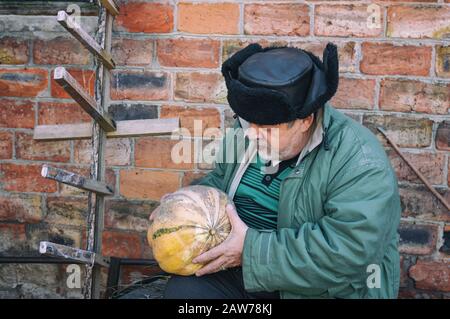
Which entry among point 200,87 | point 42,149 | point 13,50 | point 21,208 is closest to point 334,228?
point 200,87

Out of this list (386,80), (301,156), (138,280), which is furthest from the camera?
(138,280)

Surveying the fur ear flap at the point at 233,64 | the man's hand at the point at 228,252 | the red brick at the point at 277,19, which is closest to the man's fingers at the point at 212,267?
the man's hand at the point at 228,252

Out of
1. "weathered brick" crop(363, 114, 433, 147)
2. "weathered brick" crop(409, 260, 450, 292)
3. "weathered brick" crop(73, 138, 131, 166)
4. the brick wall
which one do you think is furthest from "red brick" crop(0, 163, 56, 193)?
"weathered brick" crop(409, 260, 450, 292)

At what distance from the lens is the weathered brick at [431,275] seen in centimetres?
276

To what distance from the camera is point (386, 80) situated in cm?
266

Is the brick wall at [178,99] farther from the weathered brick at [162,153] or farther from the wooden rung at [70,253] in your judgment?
the wooden rung at [70,253]

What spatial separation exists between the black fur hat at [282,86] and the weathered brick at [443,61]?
2.71 feet

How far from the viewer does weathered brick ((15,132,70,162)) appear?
2.96 metres

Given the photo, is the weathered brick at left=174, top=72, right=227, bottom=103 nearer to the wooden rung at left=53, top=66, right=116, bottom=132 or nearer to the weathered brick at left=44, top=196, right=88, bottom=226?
the wooden rung at left=53, top=66, right=116, bottom=132

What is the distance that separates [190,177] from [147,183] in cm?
22

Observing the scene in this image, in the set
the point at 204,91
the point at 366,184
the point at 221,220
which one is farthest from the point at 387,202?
the point at 204,91

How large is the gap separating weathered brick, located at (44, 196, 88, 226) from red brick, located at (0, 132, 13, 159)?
312mm

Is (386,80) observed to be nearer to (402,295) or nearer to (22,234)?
(402,295)

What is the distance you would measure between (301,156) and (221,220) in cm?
39
